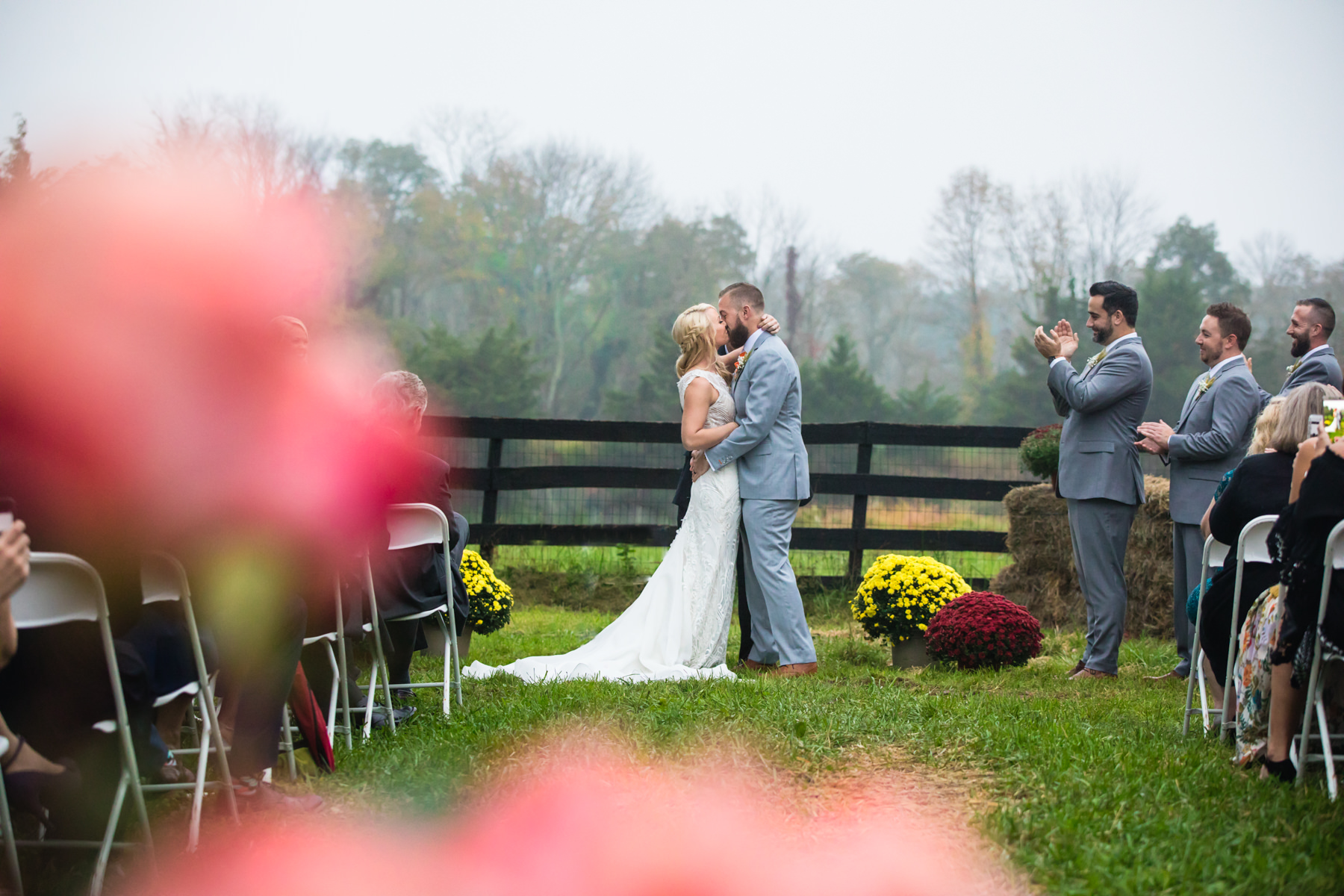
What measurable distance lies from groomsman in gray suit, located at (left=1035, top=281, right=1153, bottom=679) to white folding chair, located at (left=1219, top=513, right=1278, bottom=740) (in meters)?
1.88

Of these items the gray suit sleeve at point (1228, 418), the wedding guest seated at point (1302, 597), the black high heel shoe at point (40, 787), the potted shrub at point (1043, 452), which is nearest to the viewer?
the black high heel shoe at point (40, 787)

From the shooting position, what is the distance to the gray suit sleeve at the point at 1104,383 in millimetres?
5820

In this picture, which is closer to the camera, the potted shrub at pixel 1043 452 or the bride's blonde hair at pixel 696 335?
the bride's blonde hair at pixel 696 335

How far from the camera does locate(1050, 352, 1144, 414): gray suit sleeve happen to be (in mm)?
5820

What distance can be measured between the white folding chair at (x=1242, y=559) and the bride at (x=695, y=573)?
2.57 metres

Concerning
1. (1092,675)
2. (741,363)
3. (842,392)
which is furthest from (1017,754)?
(842,392)

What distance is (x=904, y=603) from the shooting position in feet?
20.6

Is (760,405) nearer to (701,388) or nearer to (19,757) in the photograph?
(701,388)

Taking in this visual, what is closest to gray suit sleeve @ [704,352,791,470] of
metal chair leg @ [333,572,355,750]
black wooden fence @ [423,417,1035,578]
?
metal chair leg @ [333,572,355,750]

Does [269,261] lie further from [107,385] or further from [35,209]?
[107,385]

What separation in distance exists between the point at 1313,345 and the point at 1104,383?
1015mm

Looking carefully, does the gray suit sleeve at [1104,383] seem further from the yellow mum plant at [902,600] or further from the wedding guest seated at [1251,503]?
the wedding guest seated at [1251,503]

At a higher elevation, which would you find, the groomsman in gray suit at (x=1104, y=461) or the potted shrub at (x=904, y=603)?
the groomsman in gray suit at (x=1104, y=461)

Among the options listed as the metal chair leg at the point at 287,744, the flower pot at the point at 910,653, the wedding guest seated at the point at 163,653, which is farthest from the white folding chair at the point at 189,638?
the flower pot at the point at 910,653
